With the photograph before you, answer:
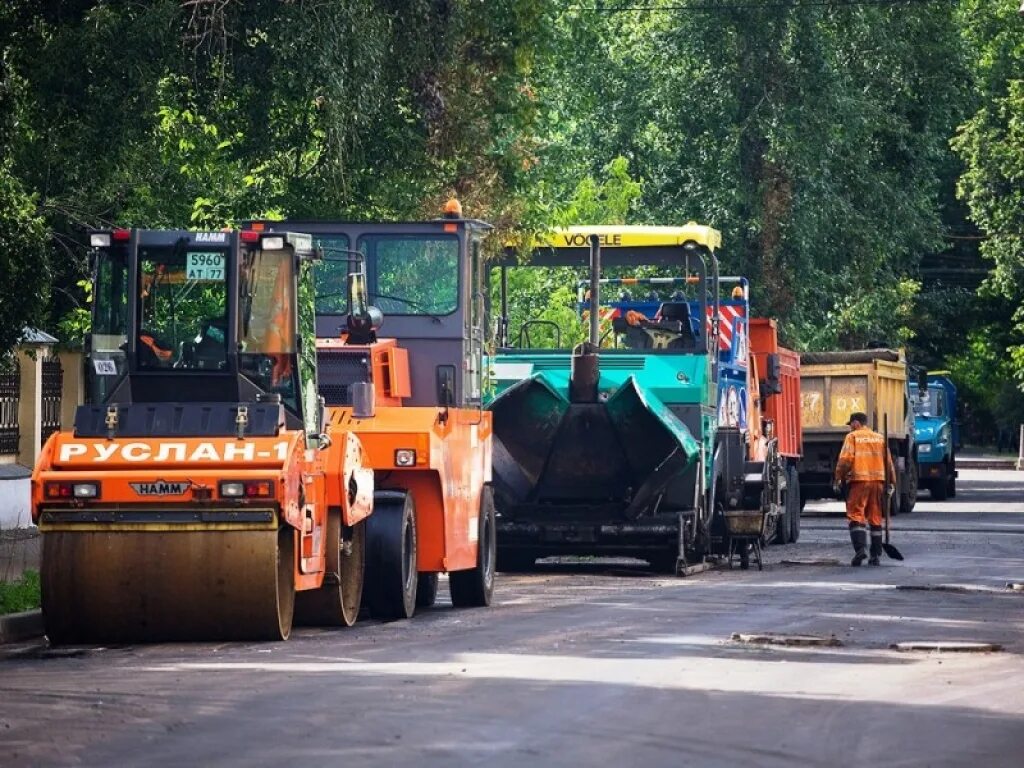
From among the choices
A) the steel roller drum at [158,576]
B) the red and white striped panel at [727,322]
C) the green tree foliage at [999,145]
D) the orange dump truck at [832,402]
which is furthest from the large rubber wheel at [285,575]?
the green tree foliage at [999,145]

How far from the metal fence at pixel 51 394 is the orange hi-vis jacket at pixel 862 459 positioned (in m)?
11.5

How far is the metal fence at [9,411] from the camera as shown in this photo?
100.0ft

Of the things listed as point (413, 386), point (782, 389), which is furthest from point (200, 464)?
point (782, 389)

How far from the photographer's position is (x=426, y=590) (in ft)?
61.8

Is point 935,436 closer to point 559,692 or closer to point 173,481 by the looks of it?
point 173,481

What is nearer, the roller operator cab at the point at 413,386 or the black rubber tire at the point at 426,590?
the roller operator cab at the point at 413,386

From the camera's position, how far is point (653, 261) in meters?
24.9

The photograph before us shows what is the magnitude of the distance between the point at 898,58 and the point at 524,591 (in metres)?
29.6

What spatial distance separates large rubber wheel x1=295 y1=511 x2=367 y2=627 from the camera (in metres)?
16.1

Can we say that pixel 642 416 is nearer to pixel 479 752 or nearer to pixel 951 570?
pixel 951 570

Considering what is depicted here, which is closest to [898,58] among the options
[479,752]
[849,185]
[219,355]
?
[849,185]

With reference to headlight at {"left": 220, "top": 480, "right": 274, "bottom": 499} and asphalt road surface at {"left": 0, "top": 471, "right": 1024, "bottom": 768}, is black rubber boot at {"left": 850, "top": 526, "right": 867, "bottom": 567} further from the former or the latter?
headlight at {"left": 220, "top": 480, "right": 274, "bottom": 499}

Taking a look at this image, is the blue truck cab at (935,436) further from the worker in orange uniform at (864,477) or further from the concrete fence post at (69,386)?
the worker in orange uniform at (864,477)

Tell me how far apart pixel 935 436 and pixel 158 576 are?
32563mm
